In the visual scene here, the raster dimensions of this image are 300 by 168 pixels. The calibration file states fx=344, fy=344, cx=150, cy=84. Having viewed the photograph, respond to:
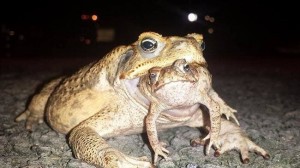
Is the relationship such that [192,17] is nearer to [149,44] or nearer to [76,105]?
[76,105]

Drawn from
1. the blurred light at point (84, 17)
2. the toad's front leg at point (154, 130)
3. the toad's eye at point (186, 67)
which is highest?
the blurred light at point (84, 17)

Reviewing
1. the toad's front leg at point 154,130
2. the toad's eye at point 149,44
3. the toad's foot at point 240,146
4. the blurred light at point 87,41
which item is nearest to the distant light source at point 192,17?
the blurred light at point 87,41

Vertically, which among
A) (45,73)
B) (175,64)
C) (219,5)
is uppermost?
(219,5)

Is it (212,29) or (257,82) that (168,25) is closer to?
(212,29)

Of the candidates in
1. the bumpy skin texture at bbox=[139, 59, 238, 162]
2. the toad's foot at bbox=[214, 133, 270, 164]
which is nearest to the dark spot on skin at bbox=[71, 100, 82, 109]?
the bumpy skin texture at bbox=[139, 59, 238, 162]

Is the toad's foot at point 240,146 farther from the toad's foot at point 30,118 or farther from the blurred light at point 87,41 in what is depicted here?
the blurred light at point 87,41

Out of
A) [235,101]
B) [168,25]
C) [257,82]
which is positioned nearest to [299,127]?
[235,101]

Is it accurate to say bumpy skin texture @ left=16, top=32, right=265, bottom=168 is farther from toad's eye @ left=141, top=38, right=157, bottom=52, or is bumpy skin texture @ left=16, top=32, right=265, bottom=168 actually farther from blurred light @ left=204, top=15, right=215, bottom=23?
blurred light @ left=204, top=15, right=215, bottom=23
